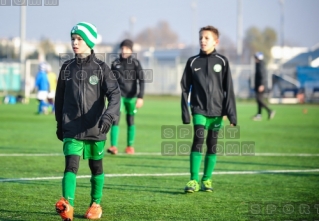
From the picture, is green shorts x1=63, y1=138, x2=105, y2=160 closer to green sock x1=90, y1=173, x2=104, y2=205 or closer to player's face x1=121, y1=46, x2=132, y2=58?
green sock x1=90, y1=173, x2=104, y2=205

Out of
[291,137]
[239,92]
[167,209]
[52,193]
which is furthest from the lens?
[239,92]

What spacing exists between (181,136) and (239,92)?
103ft

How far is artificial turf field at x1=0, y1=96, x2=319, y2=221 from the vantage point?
313 inches

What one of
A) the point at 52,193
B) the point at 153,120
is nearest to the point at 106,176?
the point at 52,193

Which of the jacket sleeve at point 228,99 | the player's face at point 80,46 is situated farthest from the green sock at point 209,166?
the player's face at point 80,46

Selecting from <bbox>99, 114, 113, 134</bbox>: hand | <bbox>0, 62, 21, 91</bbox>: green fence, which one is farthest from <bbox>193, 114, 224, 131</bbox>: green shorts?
<bbox>0, 62, 21, 91</bbox>: green fence

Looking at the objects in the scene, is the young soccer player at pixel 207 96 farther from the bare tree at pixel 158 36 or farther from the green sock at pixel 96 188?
the bare tree at pixel 158 36

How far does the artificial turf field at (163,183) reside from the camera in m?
7.95

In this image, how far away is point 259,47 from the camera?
111562 mm

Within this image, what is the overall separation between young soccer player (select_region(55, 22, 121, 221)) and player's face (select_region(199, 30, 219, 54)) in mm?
2411

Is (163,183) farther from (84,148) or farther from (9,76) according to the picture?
(9,76)

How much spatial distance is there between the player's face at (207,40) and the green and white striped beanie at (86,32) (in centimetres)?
247

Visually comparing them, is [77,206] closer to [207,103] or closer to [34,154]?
[207,103]

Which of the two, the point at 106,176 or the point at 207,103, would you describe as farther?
the point at 106,176
